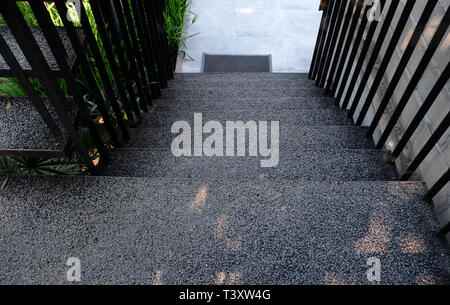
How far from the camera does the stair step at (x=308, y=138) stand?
187cm

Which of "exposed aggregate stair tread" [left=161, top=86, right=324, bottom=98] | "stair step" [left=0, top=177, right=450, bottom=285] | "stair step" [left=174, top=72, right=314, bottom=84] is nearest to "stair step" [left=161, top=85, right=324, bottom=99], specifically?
"exposed aggregate stair tread" [left=161, top=86, right=324, bottom=98]

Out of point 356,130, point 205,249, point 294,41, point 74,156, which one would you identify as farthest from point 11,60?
point 294,41

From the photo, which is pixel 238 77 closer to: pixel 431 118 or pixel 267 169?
Answer: pixel 267 169

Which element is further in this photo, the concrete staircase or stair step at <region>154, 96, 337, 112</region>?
stair step at <region>154, 96, 337, 112</region>

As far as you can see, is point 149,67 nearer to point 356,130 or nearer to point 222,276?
point 356,130

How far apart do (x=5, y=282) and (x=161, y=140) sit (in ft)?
3.50

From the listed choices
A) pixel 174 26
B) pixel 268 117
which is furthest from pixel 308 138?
pixel 174 26

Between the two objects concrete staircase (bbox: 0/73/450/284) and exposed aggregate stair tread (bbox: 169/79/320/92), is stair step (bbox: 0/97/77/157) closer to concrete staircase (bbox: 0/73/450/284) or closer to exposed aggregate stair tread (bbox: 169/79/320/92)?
concrete staircase (bbox: 0/73/450/284)

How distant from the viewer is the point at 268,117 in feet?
7.08

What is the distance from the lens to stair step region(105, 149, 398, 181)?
1.58 metres

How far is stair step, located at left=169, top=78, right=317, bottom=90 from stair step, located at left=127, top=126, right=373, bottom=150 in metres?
0.92

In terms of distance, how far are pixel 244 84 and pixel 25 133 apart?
1883mm

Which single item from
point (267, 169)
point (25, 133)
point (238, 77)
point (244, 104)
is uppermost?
point (25, 133)

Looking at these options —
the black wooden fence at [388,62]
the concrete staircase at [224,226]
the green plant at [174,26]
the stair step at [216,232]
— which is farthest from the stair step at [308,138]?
the green plant at [174,26]
